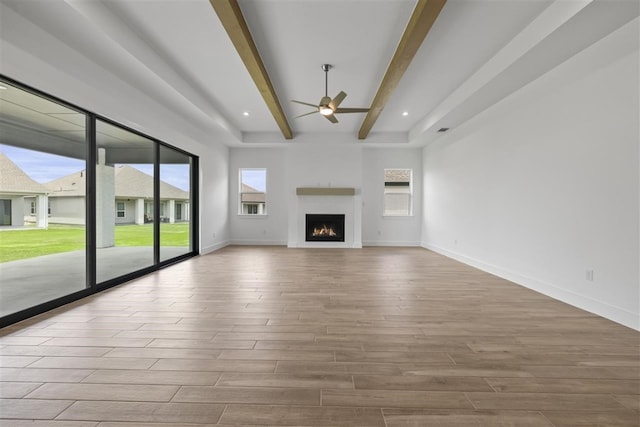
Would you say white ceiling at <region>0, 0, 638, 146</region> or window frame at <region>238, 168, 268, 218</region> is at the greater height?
white ceiling at <region>0, 0, 638, 146</region>

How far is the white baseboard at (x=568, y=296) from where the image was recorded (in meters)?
2.63

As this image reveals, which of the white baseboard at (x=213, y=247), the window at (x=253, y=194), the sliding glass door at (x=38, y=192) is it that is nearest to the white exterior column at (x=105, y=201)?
the sliding glass door at (x=38, y=192)

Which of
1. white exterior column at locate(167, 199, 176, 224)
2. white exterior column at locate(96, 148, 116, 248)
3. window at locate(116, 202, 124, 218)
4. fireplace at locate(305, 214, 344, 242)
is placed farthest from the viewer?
fireplace at locate(305, 214, 344, 242)

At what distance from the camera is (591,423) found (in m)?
1.41

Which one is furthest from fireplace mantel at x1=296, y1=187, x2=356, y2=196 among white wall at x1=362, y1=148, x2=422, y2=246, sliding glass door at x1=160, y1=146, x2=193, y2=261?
sliding glass door at x1=160, y1=146, x2=193, y2=261

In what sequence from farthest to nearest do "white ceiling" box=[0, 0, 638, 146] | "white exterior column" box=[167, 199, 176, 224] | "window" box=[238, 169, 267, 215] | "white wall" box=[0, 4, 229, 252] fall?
1. "window" box=[238, 169, 267, 215]
2. "white exterior column" box=[167, 199, 176, 224]
3. "white ceiling" box=[0, 0, 638, 146]
4. "white wall" box=[0, 4, 229, 252]

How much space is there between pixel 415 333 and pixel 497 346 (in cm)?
59

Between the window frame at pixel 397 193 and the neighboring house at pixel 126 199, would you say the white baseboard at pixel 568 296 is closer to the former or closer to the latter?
the window frame at pixel 397 193

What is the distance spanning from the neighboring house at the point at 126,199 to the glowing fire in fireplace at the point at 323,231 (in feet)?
10.5

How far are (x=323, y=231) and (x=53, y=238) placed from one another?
544cm

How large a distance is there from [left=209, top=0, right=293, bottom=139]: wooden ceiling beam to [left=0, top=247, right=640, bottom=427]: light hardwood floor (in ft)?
9.08

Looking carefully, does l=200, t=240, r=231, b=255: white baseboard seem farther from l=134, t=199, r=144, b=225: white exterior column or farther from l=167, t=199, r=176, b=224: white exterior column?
l=134, t=199, r=144, b=225: white exterior column

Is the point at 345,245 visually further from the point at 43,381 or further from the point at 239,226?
the point at 43,381

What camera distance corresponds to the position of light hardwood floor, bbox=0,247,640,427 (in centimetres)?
148
